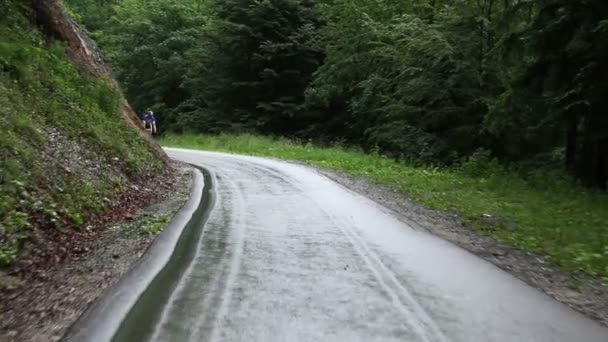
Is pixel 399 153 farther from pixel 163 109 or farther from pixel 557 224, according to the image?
pixel 163 109

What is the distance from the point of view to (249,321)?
527 centimetres

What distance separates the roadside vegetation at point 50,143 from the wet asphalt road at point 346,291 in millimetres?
2041

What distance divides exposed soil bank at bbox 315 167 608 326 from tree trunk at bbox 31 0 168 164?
26.7 ft

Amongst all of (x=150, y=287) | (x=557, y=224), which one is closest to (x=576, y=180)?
(x=557, y=224)

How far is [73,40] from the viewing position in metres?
16.8

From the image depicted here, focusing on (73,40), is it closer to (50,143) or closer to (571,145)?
(50,143)

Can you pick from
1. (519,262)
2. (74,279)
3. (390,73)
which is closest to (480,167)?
(390,73)

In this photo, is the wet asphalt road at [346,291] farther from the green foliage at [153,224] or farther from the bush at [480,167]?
the bush at [480,167]

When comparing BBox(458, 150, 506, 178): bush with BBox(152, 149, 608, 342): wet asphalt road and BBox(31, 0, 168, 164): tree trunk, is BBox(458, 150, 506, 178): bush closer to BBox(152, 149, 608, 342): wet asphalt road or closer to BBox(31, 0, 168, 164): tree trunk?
BBox(31, 0, 168, 164): tree trunk

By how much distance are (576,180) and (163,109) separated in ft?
131

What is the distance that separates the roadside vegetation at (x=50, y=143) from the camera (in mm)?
7746

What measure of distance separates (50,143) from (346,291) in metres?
6.50

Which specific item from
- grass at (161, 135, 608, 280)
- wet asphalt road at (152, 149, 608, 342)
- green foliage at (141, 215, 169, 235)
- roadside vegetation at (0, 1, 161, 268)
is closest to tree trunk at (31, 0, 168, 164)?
roadside vegetation at (0, 1, 161, 268)

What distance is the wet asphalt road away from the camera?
16.8ft
